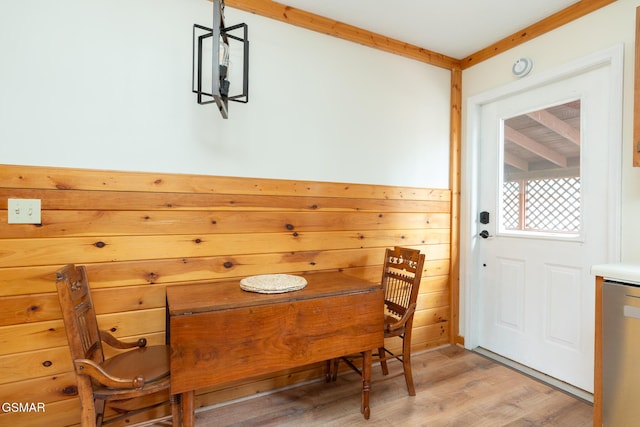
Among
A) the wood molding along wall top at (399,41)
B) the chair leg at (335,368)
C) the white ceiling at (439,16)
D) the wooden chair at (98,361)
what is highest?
the white ceiling at (439,16)

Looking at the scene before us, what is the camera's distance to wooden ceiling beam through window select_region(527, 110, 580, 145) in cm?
218

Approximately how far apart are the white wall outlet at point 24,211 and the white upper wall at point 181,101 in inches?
7.4

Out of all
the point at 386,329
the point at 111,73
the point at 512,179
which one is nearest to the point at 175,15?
the point at 111,73

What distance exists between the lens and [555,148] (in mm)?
2299

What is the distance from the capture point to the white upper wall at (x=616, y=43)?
187 centimetres

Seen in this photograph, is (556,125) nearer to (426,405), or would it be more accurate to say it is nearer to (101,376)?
(426,405)

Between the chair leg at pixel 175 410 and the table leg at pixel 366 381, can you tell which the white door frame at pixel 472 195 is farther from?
the chair leg at pixel 175 410

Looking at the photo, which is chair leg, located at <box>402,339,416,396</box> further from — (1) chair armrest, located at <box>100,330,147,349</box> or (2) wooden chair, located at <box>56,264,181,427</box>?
(1) chair armrest, located at <box>100,330,147,349</box>

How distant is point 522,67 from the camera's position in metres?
2.37

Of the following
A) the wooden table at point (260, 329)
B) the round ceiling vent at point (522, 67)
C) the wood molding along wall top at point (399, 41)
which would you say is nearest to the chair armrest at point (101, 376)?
the wooden table at point (260, 329)

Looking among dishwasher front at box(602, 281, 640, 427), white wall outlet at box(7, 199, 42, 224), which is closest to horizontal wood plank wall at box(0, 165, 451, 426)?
white wall outlet at box(7, 199, 42, 224)

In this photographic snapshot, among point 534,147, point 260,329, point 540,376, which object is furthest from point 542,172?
point 260,329

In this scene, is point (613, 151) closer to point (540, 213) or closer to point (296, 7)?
point (540, 213)

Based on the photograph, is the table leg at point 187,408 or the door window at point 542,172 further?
the door window at point 542,172
